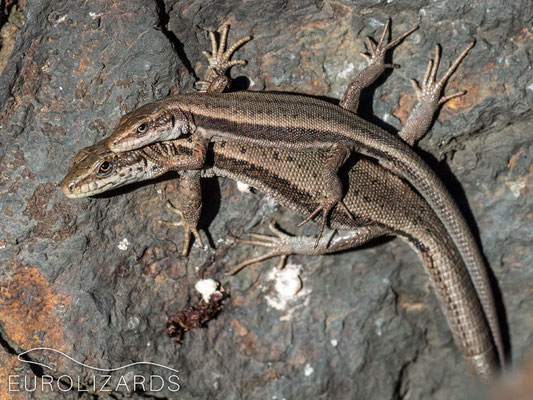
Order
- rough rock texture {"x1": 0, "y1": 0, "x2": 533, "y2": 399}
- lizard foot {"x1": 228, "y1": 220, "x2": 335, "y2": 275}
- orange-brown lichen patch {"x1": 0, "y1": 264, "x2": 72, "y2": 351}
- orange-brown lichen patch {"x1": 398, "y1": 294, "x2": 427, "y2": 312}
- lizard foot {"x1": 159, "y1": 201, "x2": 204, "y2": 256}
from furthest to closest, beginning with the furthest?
orange-brown lichen patch {"x1": 398, "y1": 294, "x2": 427, "y2": 312}
lizard foot {"x1": 228, "y1": 220, "x2": 335, "y2": 275}
lizard foot {"x1": 159, "y1": 201, "x2": 204, "y2": 256}
orange-brown lichen patch {"x1": 0, "y1": 264, "x2": 72, "y2": 351}
rough rock texture {"x1": 0, "y1": 0, "x2": 533, "y2": 399}

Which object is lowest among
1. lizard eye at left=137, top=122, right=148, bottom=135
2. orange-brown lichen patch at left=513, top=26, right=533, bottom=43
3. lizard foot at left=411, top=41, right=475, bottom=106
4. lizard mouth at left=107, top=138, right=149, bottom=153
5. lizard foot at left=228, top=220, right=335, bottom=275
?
lizard foot at left=228, top=220, right=335, bottom=275

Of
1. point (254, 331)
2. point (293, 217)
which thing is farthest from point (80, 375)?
point (293, 217)

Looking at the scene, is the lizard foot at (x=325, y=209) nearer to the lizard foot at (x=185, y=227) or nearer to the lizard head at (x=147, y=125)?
the lizard foot at (x=185, y=227)

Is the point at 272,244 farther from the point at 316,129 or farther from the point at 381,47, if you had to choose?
the point at 381,47

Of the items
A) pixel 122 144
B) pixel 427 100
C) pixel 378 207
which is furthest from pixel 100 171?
pixel 427 100

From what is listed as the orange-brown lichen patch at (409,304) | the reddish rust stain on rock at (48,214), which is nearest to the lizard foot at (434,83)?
the orange-brown lichen patch at (409,304)

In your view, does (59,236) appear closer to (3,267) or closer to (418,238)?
(3,267)

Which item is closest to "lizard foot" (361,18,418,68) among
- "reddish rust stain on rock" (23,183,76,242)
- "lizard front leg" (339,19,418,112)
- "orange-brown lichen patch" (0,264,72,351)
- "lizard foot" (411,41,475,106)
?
"lizard front leg" (339,19,418,112)

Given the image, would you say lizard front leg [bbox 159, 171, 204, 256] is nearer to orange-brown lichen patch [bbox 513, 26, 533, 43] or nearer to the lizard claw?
the lizard claw
